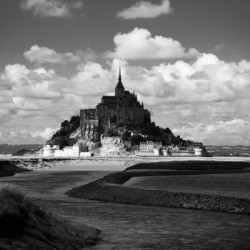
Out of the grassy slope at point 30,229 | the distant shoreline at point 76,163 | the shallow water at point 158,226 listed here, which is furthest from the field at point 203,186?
the distant shoreline at point 76,163

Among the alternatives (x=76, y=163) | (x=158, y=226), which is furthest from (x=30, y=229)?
(x=76, y=163)

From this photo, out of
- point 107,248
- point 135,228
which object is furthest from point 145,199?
point 107,248

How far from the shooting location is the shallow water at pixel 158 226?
2253 centimetres

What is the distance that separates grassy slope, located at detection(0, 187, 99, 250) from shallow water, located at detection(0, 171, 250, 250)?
48.5 inches

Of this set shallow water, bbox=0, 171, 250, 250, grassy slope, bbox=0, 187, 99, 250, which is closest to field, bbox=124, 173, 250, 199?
shallow water, bbox=0, 171, 250, 250

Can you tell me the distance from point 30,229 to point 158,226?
34.5 feet

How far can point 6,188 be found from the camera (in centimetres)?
2108

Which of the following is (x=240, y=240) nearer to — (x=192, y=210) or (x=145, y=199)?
(x=192, y=210)

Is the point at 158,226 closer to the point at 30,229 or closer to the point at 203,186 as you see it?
the point at 30,229

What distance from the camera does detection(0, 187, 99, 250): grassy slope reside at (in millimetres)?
17609

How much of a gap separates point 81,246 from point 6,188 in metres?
4.05

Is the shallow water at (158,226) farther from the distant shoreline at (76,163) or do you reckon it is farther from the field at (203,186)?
the distant shoreline at (76,163)

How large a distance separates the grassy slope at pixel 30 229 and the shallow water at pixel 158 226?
1231mm

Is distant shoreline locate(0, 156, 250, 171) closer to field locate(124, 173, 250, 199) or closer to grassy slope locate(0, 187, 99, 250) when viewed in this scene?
field locate(124, 173, 250, 199)
